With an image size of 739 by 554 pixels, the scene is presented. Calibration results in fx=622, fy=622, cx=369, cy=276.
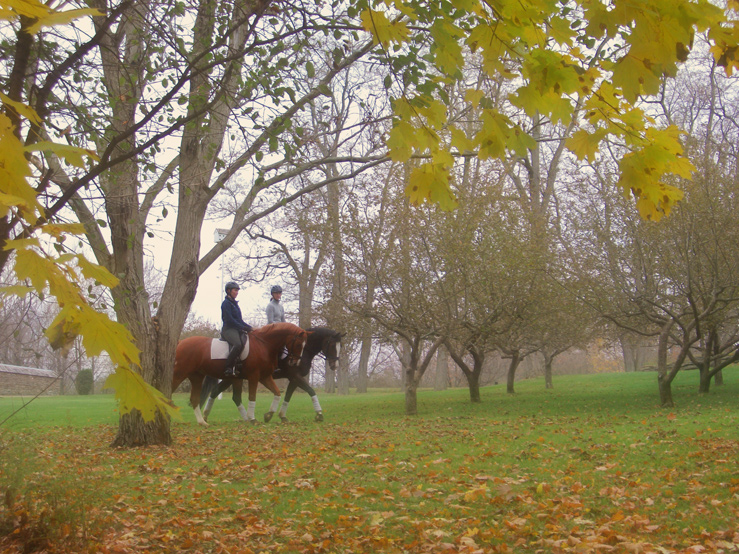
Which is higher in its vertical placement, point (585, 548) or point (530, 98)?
point (530, 98)

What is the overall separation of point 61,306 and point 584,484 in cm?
574

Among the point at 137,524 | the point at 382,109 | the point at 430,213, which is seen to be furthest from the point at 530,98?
the point at 430,213

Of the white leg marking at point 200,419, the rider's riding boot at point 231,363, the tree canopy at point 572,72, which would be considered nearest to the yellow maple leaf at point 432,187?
the tree canopy at point 572,72

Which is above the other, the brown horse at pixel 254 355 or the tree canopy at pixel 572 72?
the tree canopy at pixel 572 72

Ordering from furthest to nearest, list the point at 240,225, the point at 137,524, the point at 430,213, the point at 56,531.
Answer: the point at 430,213 → the point at 240,225 → the point at 137,524 → the point at 56,531

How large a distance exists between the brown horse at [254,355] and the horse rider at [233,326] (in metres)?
0.27

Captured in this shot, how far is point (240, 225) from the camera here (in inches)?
429

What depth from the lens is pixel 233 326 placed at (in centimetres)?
1339

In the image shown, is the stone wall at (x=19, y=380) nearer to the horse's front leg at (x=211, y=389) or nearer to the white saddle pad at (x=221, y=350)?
the horse's front leg at (x=211, y=389)

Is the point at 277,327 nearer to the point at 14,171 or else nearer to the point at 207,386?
the point at 207,386

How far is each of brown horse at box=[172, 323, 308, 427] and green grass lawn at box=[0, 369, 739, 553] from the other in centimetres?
205

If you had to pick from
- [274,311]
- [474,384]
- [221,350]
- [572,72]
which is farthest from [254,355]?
[572,72]

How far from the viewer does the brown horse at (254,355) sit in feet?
44.3

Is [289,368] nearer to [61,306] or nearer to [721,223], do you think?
[721,223]
